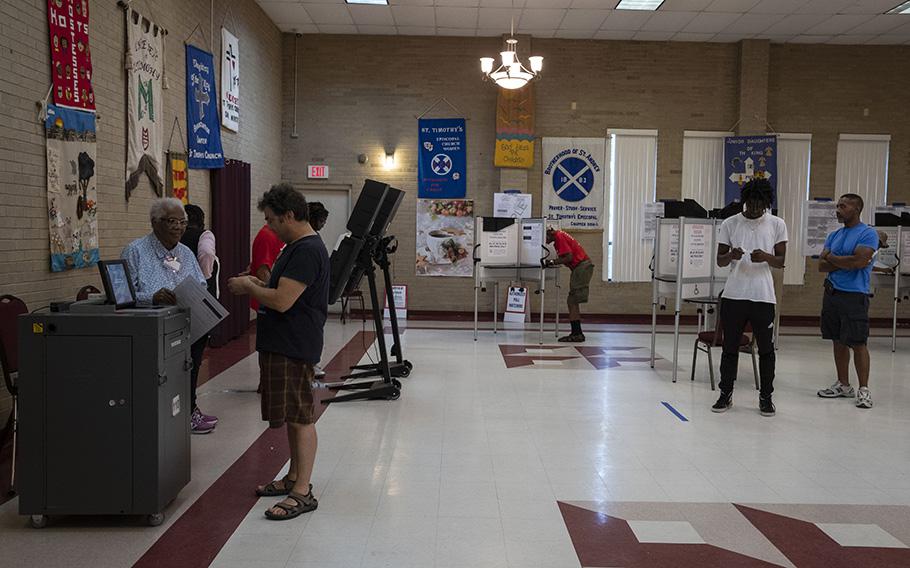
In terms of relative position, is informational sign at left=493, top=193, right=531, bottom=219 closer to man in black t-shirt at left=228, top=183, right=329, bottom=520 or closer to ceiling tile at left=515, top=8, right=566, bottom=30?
ceiling tile at left=515, top=8, right=566, bottom=30

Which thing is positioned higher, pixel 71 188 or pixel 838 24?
pixel 838 24

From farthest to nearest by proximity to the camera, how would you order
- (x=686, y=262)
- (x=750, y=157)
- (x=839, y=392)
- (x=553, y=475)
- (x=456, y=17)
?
(x=750, y=157) < (x=456, y=17) < (x=686, y=262) < (x=839, y=392) < (x=553, y=475)

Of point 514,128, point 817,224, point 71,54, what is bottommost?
point 817,224

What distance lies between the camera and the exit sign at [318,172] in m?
12.1

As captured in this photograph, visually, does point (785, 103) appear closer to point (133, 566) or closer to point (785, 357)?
point (785, 357)

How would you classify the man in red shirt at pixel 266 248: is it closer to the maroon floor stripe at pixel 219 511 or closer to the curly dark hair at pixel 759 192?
the maroon floor stripe at pixel 219 511

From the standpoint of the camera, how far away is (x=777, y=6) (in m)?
10.2

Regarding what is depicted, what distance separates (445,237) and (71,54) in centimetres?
751

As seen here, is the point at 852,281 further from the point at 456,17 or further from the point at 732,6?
the point at 456,17

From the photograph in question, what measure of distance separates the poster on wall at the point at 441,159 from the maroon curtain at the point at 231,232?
327cm

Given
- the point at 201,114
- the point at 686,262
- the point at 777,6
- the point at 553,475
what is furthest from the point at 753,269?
the point at 777,6

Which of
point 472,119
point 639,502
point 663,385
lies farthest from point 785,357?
point 472,119

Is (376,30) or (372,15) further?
Result: (376,30)

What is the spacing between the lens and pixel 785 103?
12141 millimetres
